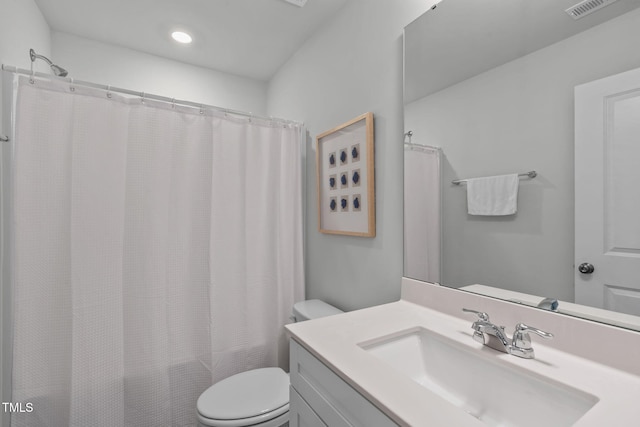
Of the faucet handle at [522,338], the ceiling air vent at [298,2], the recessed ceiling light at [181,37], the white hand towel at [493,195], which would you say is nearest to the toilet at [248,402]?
the faucet handle at [522,338]

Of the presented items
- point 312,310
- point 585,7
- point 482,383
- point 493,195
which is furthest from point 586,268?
point 312,310

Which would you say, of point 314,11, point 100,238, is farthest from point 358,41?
point 100,238

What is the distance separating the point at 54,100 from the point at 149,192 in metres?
0.54

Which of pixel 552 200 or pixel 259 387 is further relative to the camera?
pixel 259 387

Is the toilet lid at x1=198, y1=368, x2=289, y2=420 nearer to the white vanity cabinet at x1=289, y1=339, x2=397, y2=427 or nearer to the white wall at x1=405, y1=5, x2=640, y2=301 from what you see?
the white vanity cabinet at x1=289, y1=339, x2=397, y2=427

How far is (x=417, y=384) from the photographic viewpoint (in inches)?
25.1

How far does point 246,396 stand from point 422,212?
1.15 m

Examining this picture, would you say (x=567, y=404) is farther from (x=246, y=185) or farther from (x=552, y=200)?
(x=246, y=185)

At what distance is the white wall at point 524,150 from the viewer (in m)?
0.77

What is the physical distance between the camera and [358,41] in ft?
4.93

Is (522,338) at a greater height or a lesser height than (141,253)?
lesser

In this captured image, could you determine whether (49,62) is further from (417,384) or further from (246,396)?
(417,384)

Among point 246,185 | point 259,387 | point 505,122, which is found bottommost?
point 259,387

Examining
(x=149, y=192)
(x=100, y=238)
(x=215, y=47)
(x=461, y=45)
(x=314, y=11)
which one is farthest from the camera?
(x=215, y=47)
